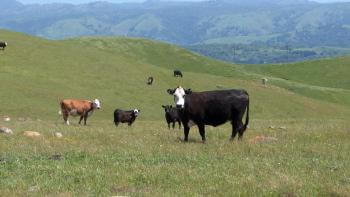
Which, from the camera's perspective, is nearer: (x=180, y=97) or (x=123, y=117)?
(x=180, y=97)

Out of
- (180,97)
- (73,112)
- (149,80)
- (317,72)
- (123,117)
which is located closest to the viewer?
(180,97)

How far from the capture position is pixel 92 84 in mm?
66438

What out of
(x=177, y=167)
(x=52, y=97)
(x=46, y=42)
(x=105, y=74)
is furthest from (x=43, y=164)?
(x=46, y=42)

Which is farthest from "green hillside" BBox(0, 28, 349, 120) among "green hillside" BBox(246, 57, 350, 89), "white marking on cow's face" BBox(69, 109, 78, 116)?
"green hillside" BBox(246, 57, 350, 89)

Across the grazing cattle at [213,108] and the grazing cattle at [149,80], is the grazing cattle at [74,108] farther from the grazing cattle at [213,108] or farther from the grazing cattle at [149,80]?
the grazing cattle at [149,80]

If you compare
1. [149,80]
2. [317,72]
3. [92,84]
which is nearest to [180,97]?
[92,84]

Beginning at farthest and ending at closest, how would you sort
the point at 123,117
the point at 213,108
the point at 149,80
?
the point at 149,80, the point at 123,117, the point at 213,108

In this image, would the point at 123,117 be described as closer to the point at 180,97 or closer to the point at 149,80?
the point at 180,97

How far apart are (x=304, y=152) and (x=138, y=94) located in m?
47.6

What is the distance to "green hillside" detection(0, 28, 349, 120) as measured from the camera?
185 ft

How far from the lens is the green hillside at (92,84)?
2217 inches

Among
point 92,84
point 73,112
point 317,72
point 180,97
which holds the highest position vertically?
point 180,97

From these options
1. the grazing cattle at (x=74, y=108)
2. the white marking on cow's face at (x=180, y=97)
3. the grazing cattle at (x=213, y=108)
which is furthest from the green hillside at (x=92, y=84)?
the white marking on cow's face at (x=180, y=97)

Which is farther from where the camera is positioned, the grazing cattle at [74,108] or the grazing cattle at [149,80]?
the grazing cattle at [149,80]
